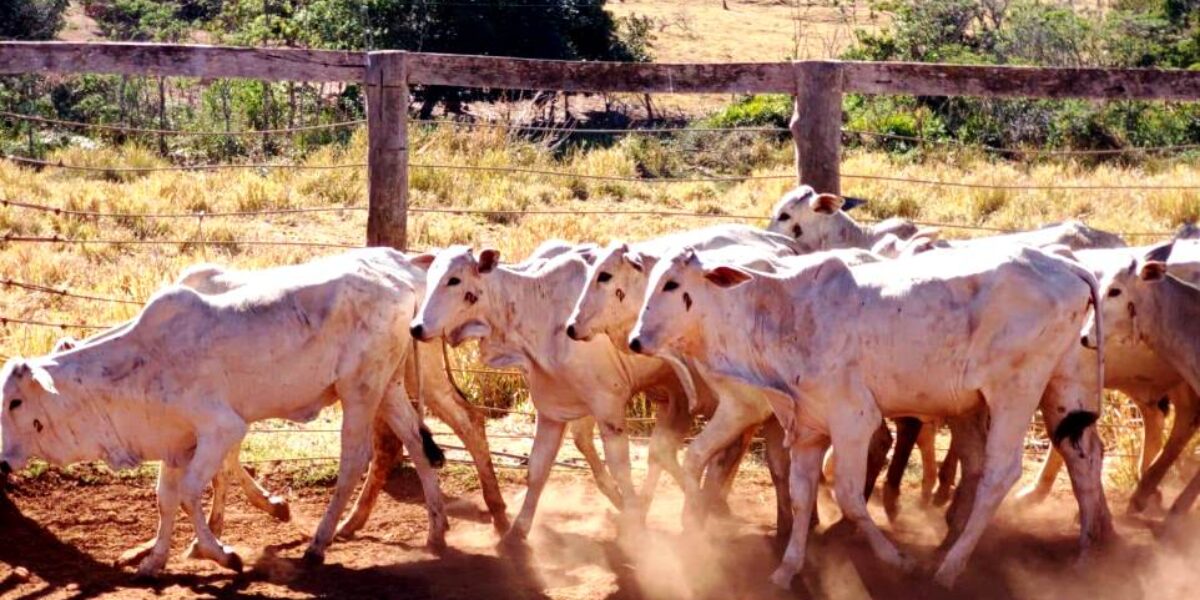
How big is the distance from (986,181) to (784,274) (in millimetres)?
11729

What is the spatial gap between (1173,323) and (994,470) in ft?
5.08

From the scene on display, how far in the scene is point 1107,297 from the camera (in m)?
9.40

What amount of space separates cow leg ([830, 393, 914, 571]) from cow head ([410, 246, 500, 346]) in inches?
80.6

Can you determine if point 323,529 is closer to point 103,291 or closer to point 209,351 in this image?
point 209,351

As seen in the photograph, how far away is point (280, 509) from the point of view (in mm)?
9953

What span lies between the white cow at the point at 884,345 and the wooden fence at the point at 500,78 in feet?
7.20

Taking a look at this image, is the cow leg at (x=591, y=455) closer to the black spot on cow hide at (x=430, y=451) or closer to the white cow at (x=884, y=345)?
the black spot on cow hide at (x=430, y=451)

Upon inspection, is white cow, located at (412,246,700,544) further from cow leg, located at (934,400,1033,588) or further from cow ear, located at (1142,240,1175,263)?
cow ear, located at (1142,240,1175,263)

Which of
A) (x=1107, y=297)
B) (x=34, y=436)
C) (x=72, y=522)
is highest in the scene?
(x=1107, y=297)

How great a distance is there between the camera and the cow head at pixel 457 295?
913 cm

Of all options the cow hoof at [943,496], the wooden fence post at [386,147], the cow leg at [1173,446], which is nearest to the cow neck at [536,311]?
the wooden fence post at [386,147]

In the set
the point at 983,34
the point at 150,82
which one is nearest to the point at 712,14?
the point at 983,34

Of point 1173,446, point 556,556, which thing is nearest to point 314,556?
point 556,556

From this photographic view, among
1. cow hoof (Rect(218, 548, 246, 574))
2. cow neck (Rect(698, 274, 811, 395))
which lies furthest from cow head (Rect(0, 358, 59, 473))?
cow neck (Rect(698, 274, 811, 395))
